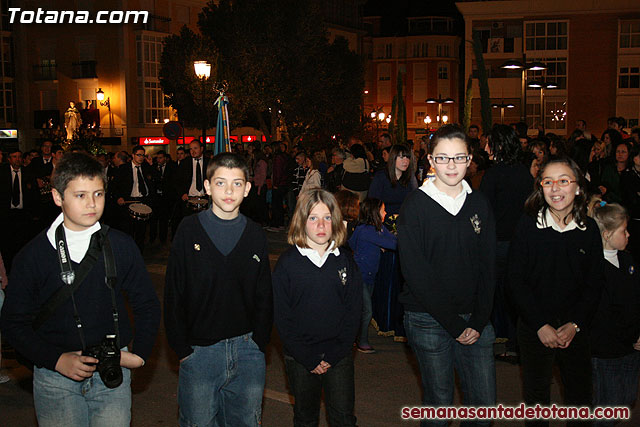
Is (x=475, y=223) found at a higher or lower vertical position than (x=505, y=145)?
lower

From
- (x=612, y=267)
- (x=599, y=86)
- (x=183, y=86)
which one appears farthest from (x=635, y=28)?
(x=612, y=267)

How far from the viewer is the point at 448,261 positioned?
4.28 meters

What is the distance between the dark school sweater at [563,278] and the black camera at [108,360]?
262cm

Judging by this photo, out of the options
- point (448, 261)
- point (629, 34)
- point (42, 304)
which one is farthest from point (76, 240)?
point (629, 34)

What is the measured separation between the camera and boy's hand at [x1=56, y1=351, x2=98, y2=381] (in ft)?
11.3

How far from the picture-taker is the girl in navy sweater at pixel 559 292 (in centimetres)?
458

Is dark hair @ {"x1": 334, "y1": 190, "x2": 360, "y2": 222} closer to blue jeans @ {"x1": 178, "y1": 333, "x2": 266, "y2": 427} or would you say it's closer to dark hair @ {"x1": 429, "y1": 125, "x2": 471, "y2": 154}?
dark hair @ {"x1": 429, "y1": 125, "x2": 471, "y2": 154}

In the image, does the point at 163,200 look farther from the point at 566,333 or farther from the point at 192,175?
the point at 566,333

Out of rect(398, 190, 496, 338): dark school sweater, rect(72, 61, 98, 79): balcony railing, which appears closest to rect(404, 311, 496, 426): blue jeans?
rect(398, 190, 496, 338): dark school sweater

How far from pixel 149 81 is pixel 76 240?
1808 inches

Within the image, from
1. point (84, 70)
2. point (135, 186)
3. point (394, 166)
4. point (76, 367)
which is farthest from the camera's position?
point (84, 70)

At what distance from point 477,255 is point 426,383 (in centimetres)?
87

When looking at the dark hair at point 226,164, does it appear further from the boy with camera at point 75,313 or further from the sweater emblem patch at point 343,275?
the sweater emblem patch at point 343,275

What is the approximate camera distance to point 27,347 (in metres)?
3.50
